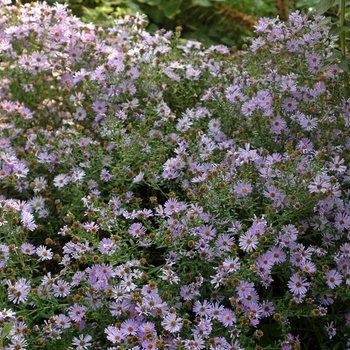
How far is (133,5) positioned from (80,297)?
Result: 270 centimetres

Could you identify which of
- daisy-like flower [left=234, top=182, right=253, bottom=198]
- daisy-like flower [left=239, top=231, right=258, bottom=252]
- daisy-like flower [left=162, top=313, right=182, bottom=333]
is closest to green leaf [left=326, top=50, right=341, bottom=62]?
daisy-like flower [left=234, top=182, right=253, bottom=198]

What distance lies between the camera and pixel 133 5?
3893 millimetres

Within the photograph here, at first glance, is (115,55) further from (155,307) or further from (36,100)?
(155,307)

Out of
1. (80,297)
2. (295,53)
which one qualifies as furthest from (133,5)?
(80,297)

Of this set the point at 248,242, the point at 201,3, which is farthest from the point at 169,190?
the point at 201,3

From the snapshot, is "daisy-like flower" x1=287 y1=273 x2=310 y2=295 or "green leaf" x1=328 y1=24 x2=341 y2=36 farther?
"green leaf" x1=328 y1=24 x2=341 y2=36

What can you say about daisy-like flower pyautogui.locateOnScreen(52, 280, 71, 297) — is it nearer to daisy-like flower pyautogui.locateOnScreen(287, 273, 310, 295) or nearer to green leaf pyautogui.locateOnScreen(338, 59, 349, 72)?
daisy-like flower pyautogui.locateOnScreen(287, 273, 310, 295)

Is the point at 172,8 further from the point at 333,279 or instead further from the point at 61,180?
the point at 333,279

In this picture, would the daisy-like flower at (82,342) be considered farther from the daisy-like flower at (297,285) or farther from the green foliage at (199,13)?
the green foliage at (199,13)

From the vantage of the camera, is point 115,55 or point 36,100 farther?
point 36,100

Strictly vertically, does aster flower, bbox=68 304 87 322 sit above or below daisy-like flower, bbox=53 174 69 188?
below

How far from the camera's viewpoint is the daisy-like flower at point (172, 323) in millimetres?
1479

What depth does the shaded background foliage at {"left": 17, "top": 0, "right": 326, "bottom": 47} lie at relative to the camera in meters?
3.82

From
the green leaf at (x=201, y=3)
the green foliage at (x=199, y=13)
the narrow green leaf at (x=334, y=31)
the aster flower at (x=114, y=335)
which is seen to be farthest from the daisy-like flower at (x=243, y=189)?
the green leaf at (x=201, y=3)
